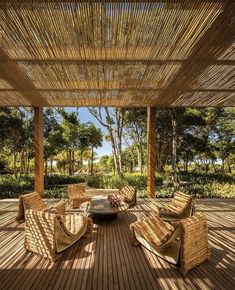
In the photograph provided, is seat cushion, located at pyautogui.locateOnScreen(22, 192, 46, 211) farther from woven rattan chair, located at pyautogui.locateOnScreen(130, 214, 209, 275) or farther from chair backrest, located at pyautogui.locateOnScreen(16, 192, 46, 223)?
woven rattan chair, located at pyautogui.locateOnScreen(130, 214, 209, 275)

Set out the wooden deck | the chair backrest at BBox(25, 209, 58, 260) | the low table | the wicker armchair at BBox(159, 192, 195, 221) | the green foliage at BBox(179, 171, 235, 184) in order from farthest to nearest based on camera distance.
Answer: the green foliage at BBox(179, 171, 235, 184) → the low table → the wicker armchair at BBox(159, 192, 195, 221) → the chair backrest at BBox(25, 209, 58, 260) → the wooden deck

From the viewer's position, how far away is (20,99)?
25.0ft

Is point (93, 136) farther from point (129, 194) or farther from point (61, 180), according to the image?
point (129, 194)

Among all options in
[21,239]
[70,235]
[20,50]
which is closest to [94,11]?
[20,50]

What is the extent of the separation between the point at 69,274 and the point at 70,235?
2.47 ft

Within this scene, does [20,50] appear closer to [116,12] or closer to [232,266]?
[116,12]

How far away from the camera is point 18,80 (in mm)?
5633

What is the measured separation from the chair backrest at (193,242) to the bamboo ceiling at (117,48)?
2.90 m

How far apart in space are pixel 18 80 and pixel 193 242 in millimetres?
5152

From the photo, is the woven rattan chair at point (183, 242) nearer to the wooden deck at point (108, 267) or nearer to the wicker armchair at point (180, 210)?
the wooden deck at point (108, 267)

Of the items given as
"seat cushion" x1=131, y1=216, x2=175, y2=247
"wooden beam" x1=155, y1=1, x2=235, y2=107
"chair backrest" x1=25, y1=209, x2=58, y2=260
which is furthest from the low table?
"wooden beam" x1=155, y1=1, x2=235, y2=107

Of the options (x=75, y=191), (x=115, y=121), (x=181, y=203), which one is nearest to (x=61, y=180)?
(x=115, y=121)

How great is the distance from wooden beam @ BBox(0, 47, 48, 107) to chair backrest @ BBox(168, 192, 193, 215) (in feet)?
15.2

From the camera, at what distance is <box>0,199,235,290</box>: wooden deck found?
3.05m
